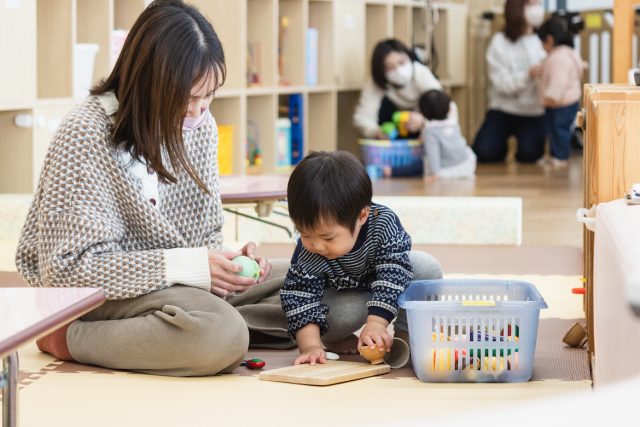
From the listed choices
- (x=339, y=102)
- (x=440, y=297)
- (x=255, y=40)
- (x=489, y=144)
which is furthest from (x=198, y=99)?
(x=489, y=144)

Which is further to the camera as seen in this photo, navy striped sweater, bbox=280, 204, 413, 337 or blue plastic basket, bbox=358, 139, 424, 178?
blue plastic basket, bbox=358, 139, 424, 178

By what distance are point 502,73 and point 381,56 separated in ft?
4.04

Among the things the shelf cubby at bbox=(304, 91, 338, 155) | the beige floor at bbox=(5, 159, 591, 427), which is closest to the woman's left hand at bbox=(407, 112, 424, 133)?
the shelf cubby at bbox=(304, 91, 338, 155)

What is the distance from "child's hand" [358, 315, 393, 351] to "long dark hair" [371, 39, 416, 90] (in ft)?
13.5

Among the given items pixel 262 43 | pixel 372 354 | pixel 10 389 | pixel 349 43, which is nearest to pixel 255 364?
pixel 372 354

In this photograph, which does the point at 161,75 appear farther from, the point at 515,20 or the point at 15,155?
the point at 515,20

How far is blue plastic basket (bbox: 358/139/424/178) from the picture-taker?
6.07 meters

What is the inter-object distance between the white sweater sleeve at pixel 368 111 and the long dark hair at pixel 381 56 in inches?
2.3

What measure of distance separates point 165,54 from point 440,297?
0.71m

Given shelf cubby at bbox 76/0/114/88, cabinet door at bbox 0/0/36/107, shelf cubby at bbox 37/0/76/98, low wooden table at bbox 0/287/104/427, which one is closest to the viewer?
low wooden table at bbox 0/287/104/427

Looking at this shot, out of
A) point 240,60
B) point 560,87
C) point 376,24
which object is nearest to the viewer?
point 240,60

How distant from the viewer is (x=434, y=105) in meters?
5.94

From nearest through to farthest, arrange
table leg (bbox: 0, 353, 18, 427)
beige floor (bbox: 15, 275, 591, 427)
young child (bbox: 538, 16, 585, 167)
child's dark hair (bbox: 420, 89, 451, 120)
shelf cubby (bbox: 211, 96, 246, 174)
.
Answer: table leg (bbox: 0, 353, 18, 427)
beige floor (bbox: 15, 275, 591, 427)
shelf cubby (bbox: 211, 96, 246, 174)
child's dark hair (bbox: 420, 89, 451, 120)
young child (bbox: 538, 16, 585, 167)

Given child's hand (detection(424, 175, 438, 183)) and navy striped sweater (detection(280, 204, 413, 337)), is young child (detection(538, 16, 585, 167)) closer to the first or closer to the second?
child's hand (detection(424, 175, 438, 183))
